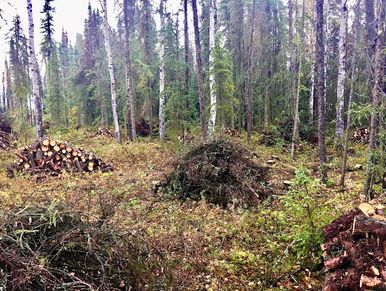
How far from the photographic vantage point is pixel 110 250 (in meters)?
4.26

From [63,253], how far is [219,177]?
16.8 ft

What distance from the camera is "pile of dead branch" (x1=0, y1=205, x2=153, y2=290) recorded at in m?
3.56

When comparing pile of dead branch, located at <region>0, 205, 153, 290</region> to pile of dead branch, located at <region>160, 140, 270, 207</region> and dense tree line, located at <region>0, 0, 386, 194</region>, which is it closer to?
pile of dead branch, located at <region>160, 140, 270, 207</region>

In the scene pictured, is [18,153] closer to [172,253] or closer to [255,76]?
[172,253]

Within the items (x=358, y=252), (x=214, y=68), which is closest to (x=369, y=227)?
(x=358, y=252)

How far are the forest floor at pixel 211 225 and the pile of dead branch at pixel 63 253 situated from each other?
1.06 feet

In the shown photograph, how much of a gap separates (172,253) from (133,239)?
1.00 meters

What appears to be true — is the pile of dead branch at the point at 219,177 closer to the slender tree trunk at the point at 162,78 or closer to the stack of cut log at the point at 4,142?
the slender tree trunk at the point at 162,78

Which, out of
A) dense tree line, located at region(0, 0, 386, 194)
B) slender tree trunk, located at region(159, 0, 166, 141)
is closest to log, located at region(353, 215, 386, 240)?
dense tree line, located at region(0, 0, 386, 194)

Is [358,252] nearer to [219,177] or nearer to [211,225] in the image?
[211,225]

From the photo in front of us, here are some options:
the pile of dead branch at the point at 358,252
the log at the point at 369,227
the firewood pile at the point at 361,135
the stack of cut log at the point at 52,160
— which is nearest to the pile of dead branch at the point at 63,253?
the pile of dead branch at the point at 358,252

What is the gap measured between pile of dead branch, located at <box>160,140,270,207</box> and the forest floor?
0.34m

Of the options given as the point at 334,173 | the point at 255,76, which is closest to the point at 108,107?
the point at 255,76

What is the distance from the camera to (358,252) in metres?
4.20
